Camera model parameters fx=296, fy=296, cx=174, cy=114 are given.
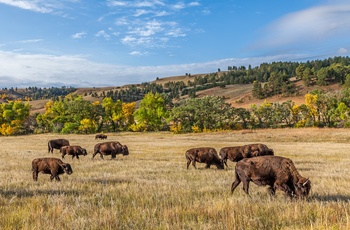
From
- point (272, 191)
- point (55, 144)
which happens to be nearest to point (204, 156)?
point (272, 191)

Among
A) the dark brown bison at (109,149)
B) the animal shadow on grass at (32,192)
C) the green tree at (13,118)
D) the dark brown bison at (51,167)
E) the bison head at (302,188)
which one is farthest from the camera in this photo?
the green tree at (13,118)

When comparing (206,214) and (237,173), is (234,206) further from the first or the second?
(237,173)

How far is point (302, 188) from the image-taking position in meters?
8.52

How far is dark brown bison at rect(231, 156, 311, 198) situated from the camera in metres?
8.69

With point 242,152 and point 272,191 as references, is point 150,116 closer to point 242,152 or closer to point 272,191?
point 242,152

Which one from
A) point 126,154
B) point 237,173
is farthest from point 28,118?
point 237,173

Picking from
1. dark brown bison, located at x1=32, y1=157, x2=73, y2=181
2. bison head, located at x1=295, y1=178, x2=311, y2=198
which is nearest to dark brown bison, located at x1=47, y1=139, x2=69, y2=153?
dark brown bison, located at x1=32, y1=157, x2=73, y2=181

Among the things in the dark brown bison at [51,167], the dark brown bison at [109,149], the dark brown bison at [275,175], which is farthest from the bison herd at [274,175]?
the dark brown bison at [109,149]

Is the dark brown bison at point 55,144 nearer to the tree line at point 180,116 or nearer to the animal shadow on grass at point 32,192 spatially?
the animal shadow on grass at point 32,192

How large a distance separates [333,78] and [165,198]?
590 feet

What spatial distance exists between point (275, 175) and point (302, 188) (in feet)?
3.09

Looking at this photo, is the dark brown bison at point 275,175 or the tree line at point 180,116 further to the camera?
the tree line at point 180,116

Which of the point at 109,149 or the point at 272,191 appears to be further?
the point at 109,149

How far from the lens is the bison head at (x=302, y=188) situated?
8516 millimetres
